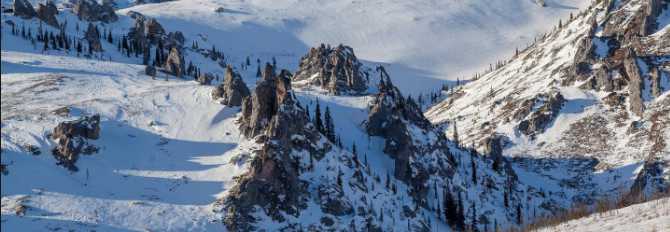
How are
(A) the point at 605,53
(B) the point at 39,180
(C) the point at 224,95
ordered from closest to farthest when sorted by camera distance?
(B) the point at 39,180 → (C) the point at 224,95 → (A) the point at 605,53

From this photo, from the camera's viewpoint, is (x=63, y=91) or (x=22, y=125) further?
(x=63, y=91)

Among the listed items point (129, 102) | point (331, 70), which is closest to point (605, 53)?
point (331, 70)

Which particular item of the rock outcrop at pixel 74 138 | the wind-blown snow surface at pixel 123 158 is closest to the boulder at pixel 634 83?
the wind-blown snow surface at pixel 123 158

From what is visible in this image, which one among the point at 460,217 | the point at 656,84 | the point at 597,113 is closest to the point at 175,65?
the point at 460,217

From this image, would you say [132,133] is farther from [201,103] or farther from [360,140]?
[360,140]

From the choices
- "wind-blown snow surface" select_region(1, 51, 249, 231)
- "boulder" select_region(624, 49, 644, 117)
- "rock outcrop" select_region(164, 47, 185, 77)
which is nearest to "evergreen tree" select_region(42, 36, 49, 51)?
"rock outcrop" select_region(164, 47, 185, 77)

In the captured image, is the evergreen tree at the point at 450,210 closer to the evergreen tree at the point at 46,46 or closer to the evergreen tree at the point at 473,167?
the evergreen tree at the point at 473,167
